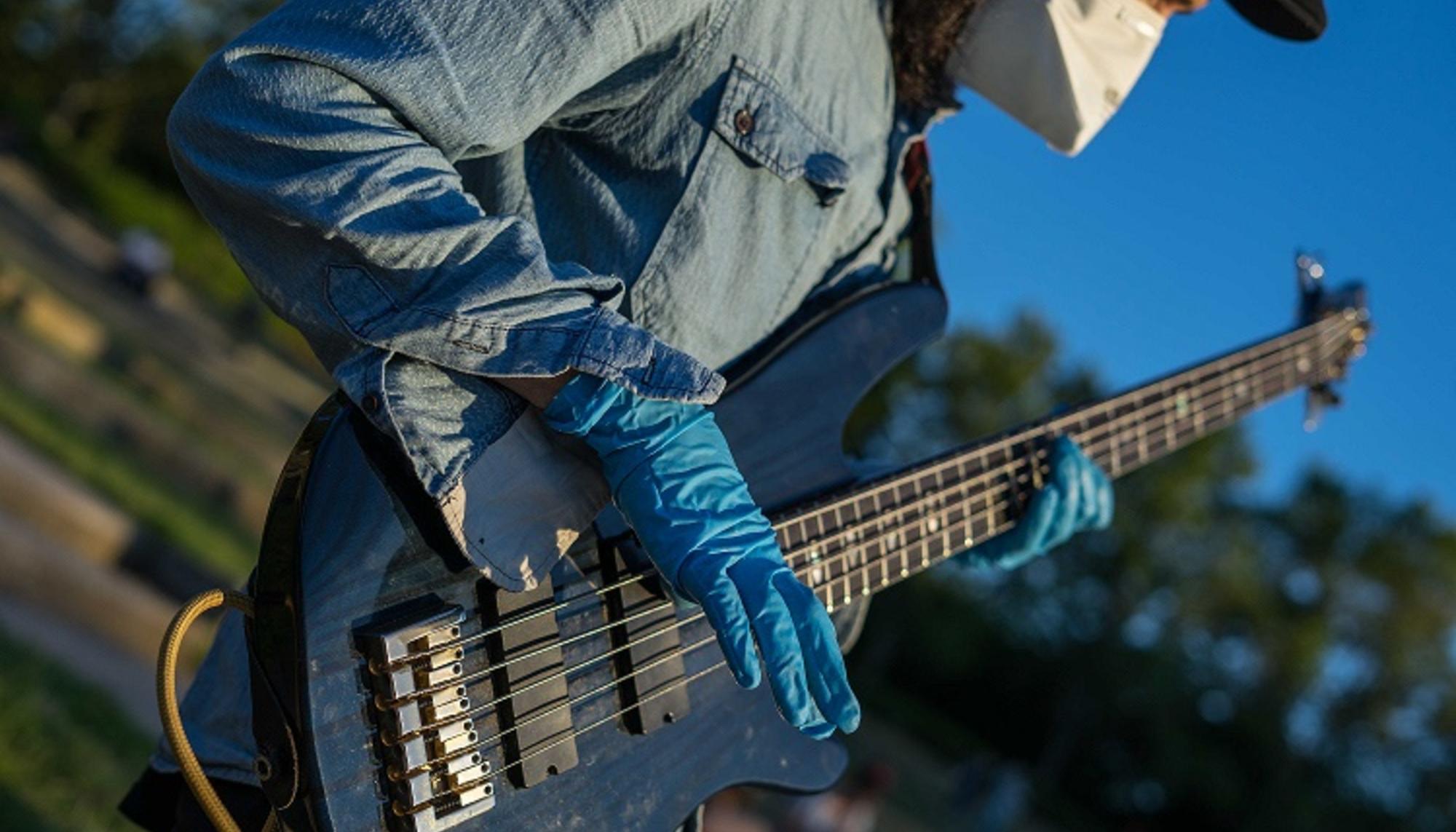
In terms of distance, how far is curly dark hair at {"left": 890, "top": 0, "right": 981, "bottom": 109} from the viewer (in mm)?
2965

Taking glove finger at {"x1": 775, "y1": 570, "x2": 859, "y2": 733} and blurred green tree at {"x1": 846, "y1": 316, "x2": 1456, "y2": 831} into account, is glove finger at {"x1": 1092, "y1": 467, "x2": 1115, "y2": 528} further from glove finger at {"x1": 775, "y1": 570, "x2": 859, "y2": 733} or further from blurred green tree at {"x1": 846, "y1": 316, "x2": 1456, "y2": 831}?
blurred green tree at {"x1": 846, "y1": 316, "x2": 1456, "y2": 831}

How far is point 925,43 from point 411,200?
49.6 inches

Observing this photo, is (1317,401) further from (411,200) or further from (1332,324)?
(411,200)

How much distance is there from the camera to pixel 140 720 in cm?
699

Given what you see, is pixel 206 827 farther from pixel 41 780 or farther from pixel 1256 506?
pixel 1256 506

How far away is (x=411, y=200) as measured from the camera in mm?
2176

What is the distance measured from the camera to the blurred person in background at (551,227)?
84.9 inches

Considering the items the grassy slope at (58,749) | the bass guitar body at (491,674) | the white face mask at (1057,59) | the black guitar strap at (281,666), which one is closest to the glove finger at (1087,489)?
the white face mask at (1057,59)

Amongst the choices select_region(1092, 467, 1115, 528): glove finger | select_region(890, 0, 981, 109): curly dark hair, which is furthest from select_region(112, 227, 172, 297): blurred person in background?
select_region(890, 0, 981, 109): curly dark hair

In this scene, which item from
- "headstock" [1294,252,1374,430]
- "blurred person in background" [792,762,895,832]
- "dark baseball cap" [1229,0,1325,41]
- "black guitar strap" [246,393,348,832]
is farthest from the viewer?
"blurred person in background" [792,762,895,832]

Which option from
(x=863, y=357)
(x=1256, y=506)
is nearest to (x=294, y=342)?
(x=1256, y=506)

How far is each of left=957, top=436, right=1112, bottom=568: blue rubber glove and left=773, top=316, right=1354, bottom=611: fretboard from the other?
0.14ft

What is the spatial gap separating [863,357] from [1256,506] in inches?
1580

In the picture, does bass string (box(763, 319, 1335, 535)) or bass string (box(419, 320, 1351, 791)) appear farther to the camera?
bass string (box(763, 319, 1335, 535))
